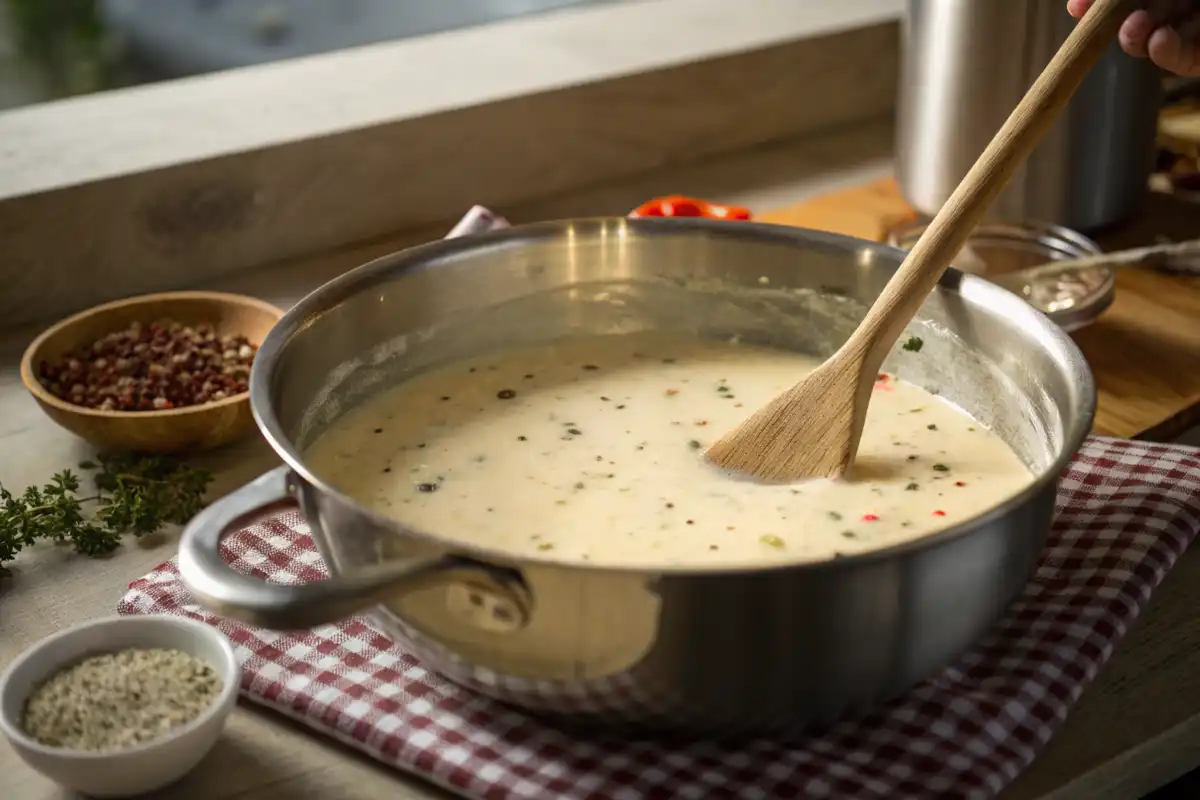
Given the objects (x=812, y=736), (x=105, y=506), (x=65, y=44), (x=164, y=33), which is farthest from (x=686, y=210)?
(x=164, y=33)

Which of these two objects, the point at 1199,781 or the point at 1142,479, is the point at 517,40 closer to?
the point at 1142,479

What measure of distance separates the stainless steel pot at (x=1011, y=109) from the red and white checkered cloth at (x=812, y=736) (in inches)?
25.8

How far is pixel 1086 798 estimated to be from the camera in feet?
3.37

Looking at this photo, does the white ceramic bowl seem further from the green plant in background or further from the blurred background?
the green plant in background

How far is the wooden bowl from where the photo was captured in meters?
1.40

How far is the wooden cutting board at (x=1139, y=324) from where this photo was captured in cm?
151

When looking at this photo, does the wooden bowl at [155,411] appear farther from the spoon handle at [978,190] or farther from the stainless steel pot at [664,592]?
the spoon handle at [978,190]

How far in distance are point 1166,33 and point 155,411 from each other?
105cm

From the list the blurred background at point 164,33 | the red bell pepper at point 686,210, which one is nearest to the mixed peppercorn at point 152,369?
the red bell pepper at point 686,210

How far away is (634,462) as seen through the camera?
4.14 ft

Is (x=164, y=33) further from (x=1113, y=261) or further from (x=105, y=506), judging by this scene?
(x=1113, y=261)

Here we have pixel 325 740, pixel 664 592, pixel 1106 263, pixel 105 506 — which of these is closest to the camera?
pixel 664 592

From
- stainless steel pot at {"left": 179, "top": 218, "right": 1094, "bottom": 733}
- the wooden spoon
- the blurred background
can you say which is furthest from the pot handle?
the blurred background

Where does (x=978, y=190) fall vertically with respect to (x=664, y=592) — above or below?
above
